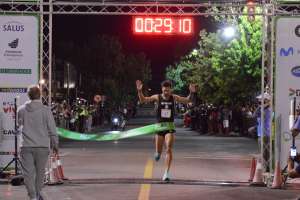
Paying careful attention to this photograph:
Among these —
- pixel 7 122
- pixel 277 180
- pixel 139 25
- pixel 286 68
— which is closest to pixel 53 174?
pixel 7 122

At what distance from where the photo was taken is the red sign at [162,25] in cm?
1596

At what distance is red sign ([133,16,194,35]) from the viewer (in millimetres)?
15961

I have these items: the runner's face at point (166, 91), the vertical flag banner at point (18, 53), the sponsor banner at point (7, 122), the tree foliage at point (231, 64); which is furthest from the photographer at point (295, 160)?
the tree foliage at point (231, 64)

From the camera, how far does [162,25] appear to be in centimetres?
1598

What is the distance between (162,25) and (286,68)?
10.0 feet

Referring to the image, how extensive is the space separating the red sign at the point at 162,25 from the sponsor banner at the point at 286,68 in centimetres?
239

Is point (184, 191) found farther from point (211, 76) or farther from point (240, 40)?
point (211, 76)

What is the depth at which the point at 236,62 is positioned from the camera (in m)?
38.5

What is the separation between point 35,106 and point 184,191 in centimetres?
406

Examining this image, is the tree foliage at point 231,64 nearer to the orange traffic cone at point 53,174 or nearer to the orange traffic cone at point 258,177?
the orange traffic cone at point 258,177

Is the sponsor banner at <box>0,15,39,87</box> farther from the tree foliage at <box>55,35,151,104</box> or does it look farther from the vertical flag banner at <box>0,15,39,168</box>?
the tree foliage at <box>55,35,151,104</box>

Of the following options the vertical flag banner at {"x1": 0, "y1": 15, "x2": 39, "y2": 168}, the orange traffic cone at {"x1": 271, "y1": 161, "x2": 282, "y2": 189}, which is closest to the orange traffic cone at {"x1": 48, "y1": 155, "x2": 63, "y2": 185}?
the vertical flag banner at {"x1": 0, "y1": 15, "x2": 39, "y2": 168}

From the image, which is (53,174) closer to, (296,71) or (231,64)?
(296,71)

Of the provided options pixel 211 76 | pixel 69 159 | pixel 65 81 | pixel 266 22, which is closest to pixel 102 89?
pixel 65 81
